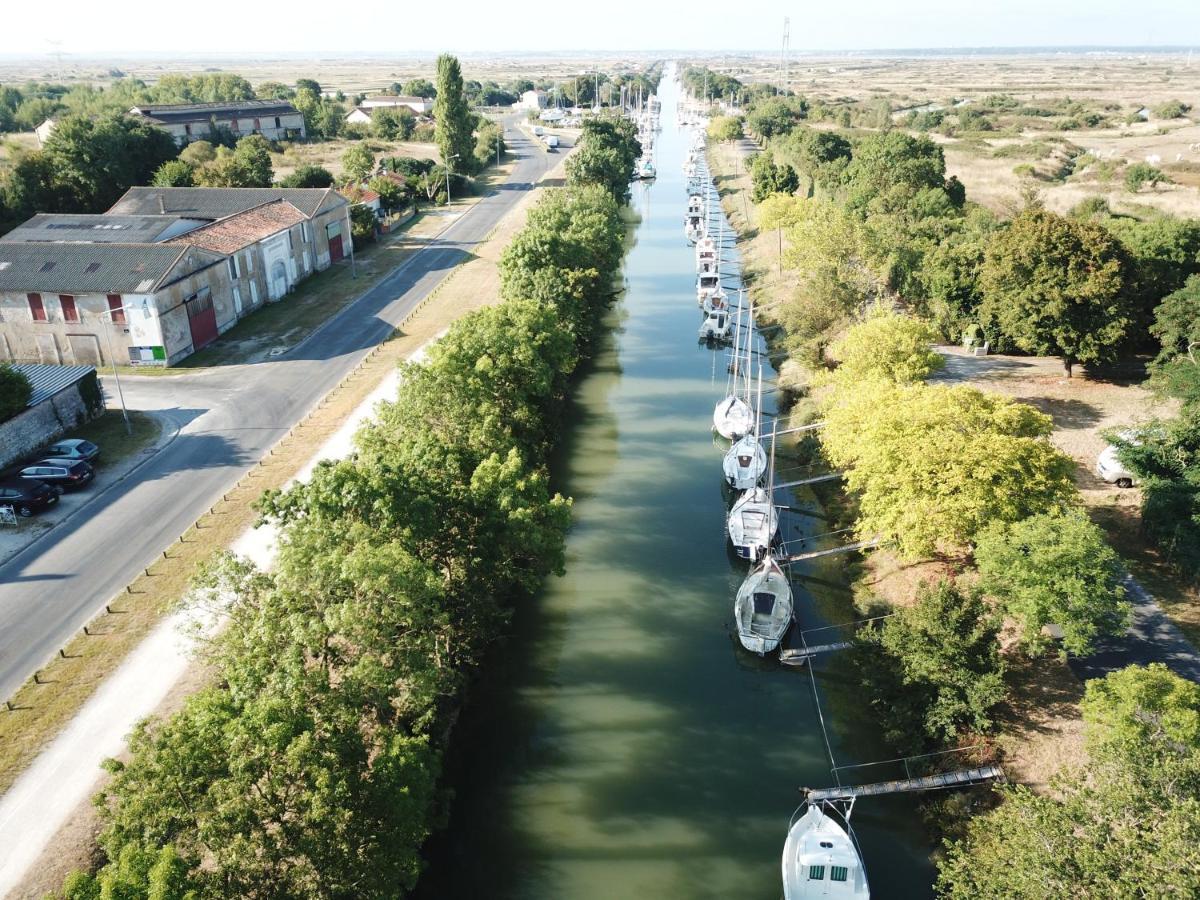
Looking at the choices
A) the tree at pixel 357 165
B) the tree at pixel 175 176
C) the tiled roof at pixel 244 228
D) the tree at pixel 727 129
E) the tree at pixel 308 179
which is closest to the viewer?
the tiled roof at pixel 244 228

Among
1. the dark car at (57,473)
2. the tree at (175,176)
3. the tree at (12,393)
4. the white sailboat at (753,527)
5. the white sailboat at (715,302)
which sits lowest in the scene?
the white sailboat at (753,527)

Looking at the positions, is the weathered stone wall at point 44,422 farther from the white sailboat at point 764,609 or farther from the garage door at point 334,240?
the garage door at point 334,240

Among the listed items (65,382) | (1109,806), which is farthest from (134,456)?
(1109,806)

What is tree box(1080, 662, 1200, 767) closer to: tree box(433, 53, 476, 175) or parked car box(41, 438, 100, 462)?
parked car box(41, 438, 100, 462)

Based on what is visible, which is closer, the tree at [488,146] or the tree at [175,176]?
the tree at [175,176]

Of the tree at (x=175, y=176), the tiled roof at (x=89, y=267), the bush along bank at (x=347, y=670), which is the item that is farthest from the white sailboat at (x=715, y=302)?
the tree at (x=175, y=176)

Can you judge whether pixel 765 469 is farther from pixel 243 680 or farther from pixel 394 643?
pixel 243 680
